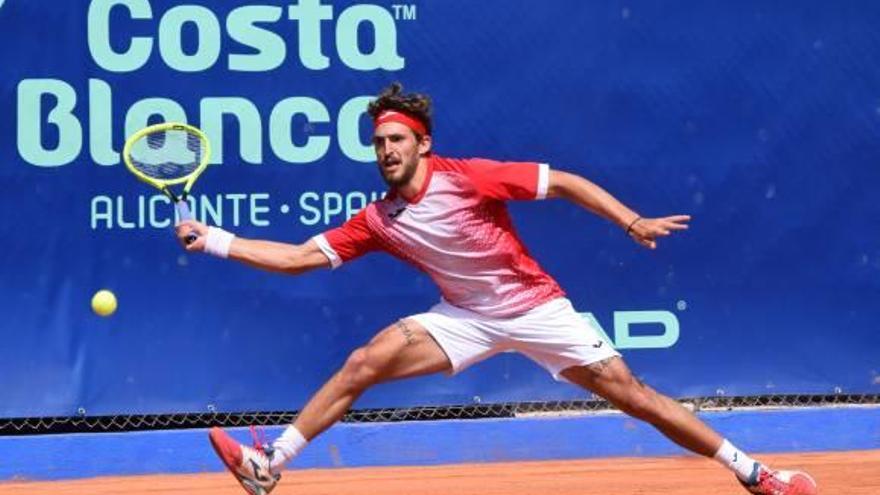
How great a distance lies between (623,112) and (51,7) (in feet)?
8.55

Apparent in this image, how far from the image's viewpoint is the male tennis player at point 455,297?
5.51m

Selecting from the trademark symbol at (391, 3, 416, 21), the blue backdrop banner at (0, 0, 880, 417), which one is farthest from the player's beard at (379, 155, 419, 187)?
the trademark symbol at (391, 3, 416, 21)

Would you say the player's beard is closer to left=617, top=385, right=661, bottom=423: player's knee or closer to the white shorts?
the white shorts

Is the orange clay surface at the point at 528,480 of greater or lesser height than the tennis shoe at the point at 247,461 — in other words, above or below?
below

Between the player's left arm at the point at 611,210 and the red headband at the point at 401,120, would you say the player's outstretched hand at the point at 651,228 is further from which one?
the red headband at the point at 401,120

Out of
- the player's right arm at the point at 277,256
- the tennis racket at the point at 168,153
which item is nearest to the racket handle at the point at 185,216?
the player's right arm at the point at 277,256

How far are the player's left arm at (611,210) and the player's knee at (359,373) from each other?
80 cm

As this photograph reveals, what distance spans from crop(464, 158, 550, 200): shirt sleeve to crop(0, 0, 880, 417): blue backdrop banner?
203 centimetres

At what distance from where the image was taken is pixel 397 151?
560 centimetres

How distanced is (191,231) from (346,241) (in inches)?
22.4

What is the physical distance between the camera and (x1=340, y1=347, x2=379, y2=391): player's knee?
5473mm

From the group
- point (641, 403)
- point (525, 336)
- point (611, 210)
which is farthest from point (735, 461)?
point (611, 210)

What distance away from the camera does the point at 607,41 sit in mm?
7797

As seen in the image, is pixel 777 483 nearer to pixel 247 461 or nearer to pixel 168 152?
pixel 247 461
